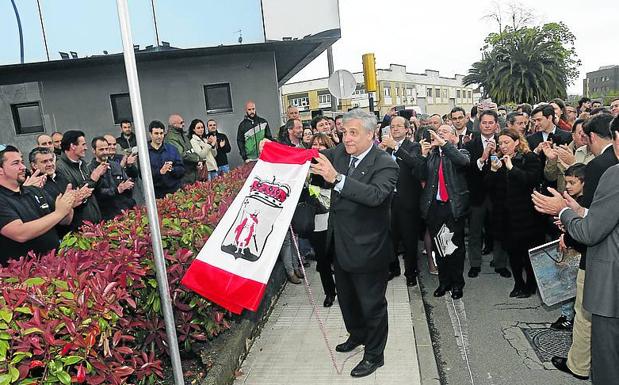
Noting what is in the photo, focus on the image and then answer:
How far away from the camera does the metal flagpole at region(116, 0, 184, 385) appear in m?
2.70

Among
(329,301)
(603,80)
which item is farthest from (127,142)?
(603,80)

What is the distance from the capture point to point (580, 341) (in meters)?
3.66

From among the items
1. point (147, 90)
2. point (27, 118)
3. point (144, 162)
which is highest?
point (147, 90)

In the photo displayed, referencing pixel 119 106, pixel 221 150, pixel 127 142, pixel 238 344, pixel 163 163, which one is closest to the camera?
pixel 238 344

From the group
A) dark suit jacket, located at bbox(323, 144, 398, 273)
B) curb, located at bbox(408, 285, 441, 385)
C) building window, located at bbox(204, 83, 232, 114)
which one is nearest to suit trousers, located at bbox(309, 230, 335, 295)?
curb, located at bbox(408, 285, 441, 385)

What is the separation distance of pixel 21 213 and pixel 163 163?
2.89 m

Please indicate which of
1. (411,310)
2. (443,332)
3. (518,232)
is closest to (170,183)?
(411,310)

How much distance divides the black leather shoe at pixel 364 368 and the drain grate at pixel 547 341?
1.48 meters

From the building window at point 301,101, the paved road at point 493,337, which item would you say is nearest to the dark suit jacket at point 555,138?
the paved road at point 493,337

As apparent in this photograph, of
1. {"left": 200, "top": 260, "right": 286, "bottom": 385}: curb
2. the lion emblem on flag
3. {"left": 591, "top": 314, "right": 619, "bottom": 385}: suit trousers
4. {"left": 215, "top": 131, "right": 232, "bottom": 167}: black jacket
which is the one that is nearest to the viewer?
{"left": 591, "top": 314, "right": 619, "bottom": 385}: suit trousers

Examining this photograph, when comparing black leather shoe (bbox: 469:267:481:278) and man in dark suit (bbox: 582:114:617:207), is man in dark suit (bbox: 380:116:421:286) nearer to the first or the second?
black leather shoe (bbox: 469:267:481:278)

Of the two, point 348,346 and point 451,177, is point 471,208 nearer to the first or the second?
point 451,177

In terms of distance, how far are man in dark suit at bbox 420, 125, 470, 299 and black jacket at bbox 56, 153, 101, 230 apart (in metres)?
3.75

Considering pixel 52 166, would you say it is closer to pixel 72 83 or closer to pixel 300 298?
pixel 300 298
